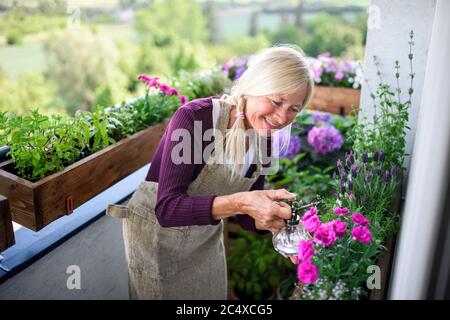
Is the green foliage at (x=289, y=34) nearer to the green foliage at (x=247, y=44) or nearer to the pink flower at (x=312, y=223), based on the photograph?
the green foliage at (x=247, y=44)

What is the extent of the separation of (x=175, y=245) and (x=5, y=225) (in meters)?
0.55

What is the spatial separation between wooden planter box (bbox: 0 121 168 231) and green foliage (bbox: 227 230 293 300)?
83cm

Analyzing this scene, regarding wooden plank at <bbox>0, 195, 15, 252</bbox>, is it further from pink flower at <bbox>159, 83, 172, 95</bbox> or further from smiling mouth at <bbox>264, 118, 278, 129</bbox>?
pink flower at <bbox>159, 83, 172, 95</bbox>

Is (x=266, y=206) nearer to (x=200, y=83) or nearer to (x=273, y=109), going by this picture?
(x=273, y=109)

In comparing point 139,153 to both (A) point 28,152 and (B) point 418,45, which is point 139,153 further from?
(B) point 418,45

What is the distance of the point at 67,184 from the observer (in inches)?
62.4

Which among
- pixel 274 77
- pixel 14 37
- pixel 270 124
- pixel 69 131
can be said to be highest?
pixel 274 77

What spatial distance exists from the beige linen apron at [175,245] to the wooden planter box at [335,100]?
1248 mm

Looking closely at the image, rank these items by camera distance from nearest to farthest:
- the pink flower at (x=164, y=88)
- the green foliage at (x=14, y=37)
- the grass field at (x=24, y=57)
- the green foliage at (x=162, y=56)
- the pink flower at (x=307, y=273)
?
the pink flower at (x=307, y=273), the pink flower at (x=164, y=88), the green foliage at (x=14, y=37), the grass field at (x=24, y=57), the green foliage at (x=162, y=56)

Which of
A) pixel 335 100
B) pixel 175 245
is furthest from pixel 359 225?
pixel 335 100

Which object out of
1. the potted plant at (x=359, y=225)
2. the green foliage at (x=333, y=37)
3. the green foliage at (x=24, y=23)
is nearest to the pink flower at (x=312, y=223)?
the potted plant at (x=359, y=225)

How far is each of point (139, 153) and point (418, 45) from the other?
1.20 m

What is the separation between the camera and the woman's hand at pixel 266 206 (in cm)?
121
